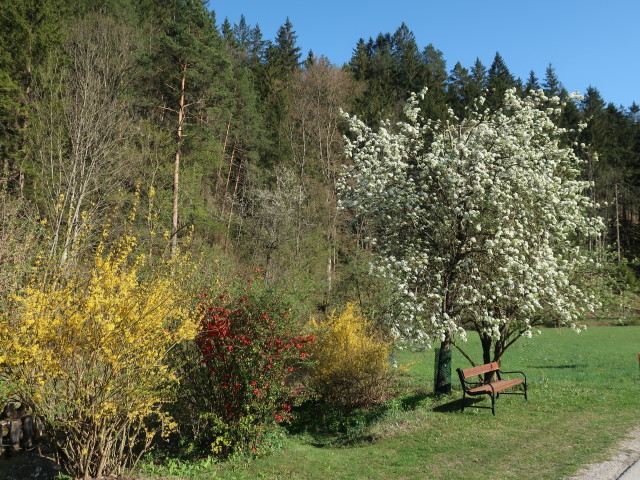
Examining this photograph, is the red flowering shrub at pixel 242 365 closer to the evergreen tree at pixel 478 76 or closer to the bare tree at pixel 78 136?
the bare tree at pixel 78 136

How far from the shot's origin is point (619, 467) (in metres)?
6.68

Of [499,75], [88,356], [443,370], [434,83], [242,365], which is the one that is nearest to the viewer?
[88,356]

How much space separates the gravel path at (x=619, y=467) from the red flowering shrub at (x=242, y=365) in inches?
187

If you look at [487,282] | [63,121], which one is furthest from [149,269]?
[63,121]

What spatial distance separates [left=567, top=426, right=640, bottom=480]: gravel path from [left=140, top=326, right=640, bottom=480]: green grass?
17 cm

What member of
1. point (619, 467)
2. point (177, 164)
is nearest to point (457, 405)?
point (619, 467)

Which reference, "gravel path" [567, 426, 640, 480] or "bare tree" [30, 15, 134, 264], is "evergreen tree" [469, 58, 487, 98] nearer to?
"bare tree" [30, 15, 134, 264]

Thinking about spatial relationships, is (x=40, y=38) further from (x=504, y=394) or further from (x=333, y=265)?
(x=504, y=394)

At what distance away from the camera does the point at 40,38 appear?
68.5 ft

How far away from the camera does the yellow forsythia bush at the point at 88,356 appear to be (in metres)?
5.76

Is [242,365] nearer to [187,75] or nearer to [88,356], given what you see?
[88,356]

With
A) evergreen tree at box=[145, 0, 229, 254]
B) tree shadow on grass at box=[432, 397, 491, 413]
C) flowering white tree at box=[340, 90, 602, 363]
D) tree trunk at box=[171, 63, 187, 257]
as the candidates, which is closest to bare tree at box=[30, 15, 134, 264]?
tree trunk at box=[171, 63, 187, 257]

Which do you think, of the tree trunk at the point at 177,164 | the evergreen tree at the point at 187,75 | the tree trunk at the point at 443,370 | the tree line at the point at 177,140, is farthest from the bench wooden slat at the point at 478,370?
the evergreen tree at the point at 187,75

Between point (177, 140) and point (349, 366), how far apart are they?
16203mm
